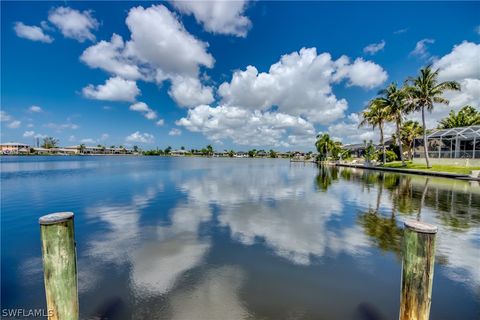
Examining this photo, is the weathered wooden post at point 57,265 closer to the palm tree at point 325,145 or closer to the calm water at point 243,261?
the calm water at point 243,261

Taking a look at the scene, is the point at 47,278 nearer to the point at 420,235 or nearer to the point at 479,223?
the point at 420,235

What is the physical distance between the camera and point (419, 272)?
139 inches

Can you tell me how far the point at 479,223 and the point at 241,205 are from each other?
10562 millimetres

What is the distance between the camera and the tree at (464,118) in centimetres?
5379

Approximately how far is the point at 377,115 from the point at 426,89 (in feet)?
45.7

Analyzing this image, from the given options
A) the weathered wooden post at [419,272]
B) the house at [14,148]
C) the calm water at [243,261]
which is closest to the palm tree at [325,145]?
the calm water at [243,261]

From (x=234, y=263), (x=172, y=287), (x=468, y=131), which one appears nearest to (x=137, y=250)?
(x=172, y=287)

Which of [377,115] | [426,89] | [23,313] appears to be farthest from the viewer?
[377,115]

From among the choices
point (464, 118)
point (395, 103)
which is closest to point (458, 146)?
point (395, 103)

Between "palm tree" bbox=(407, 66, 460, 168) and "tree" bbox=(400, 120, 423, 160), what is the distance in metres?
17.2

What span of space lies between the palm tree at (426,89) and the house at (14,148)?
219 m

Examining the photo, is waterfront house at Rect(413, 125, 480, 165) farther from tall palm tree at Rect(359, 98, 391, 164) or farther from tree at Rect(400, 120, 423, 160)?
tall palm tree at Rect(359, 98, 391, 164)

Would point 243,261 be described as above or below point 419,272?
below

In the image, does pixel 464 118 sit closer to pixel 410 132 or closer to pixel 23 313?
pixel 410 132
